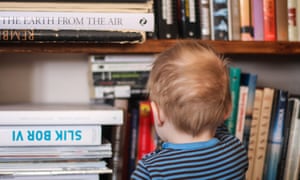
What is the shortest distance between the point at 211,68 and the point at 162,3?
35 centimetres

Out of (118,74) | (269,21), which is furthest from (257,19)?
(118,74)

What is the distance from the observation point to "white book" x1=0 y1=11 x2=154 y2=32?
3.24 ft

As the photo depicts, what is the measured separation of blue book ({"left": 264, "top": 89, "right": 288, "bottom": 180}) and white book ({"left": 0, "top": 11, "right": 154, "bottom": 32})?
395 millimetres

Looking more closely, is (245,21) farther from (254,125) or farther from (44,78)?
(44,78)

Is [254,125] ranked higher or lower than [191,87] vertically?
lower

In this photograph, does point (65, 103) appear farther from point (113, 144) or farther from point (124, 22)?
point (124, 22)

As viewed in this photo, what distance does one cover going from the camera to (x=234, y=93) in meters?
1.17

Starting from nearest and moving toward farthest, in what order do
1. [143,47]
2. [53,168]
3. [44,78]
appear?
1. [53,168]
2. [143,47]
3. [44,78]

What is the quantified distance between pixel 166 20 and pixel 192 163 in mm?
411

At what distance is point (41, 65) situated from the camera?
4.22ft

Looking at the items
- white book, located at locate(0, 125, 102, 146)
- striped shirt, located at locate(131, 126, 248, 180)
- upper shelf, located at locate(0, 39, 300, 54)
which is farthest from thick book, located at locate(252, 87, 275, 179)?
white book, located at locate(0, 125, 102, 146)

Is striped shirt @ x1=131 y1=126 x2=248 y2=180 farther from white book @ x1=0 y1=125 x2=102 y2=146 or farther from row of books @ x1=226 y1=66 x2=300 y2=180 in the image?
row of books @ x1=226 y1=66 x2=300 y2=180

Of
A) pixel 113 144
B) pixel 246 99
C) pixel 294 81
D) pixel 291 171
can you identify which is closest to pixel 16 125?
pixel 113 144

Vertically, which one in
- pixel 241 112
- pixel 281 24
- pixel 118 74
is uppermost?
pixel 281 24
